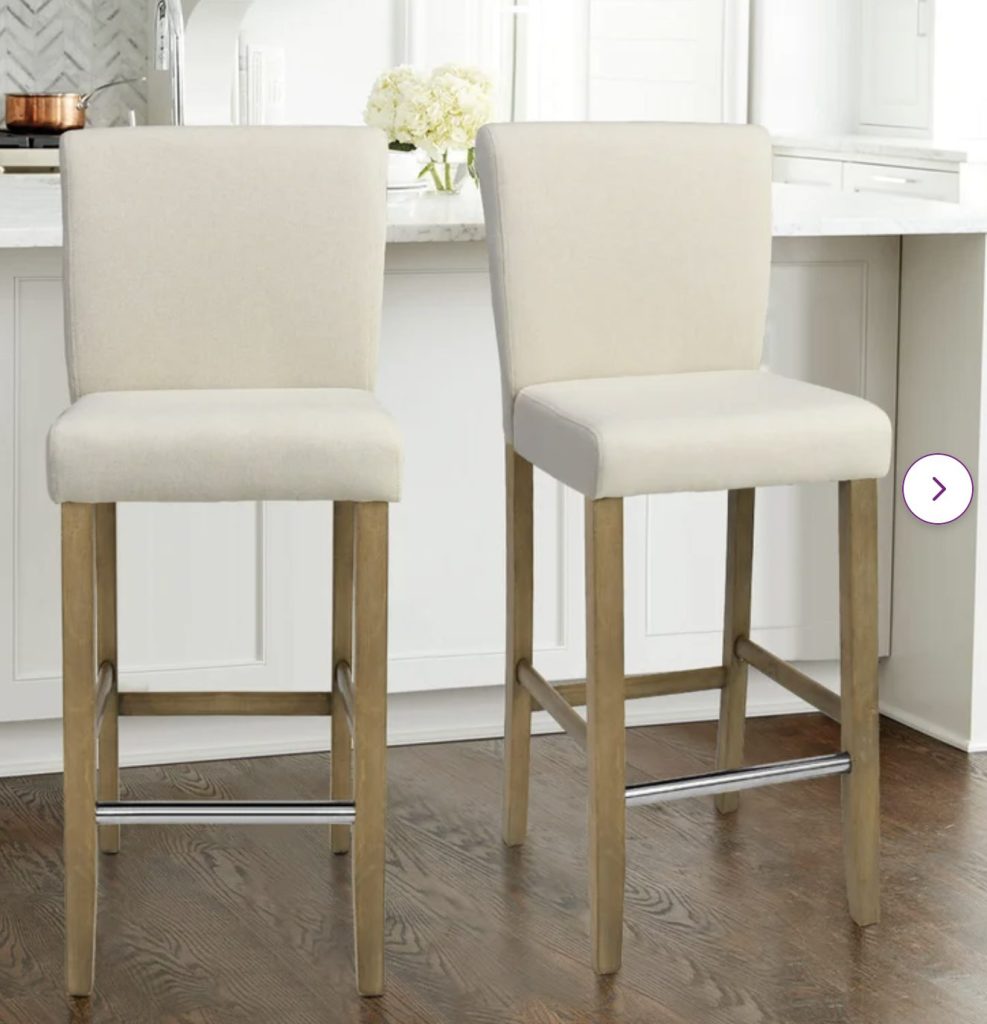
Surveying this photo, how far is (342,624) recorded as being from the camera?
251 centimetres

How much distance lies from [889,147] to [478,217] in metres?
1.95

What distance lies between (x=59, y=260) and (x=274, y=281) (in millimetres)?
627

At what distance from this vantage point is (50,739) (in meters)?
2.95

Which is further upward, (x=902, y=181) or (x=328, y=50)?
(x=328, y=50)

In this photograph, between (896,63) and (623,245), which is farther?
(896,63)

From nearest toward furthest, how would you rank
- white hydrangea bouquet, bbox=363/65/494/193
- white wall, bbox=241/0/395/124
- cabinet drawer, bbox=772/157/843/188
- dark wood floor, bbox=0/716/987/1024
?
dark wood floor, bbox=0/716/987/1024, white hydrangea bouquet, bbox=363/65/494/193, cabinet drawer, bbox=772/157/843/188, white wall, bbox=241/0/395/124

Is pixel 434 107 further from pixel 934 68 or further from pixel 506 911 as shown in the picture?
pixel 934 68

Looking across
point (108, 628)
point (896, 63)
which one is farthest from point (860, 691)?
point (896, 63)

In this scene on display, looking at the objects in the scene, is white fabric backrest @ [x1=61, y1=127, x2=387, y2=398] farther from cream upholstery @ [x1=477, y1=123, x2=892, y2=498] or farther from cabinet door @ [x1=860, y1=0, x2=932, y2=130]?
cabinet door @ [x1=860, y1=0, x2=932, y2=130]

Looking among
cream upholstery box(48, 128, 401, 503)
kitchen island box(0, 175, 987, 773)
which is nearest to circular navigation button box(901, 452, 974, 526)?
kitchen island box(0, 175, 987, 773)

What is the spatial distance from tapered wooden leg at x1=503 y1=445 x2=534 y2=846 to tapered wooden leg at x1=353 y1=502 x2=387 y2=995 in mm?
433

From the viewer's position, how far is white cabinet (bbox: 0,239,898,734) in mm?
2842

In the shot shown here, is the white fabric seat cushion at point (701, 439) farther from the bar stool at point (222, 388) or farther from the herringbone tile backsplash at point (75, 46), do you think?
the herringbone tile backsplash at point (75, 46)

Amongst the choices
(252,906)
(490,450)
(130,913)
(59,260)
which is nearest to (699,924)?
(252,906)
